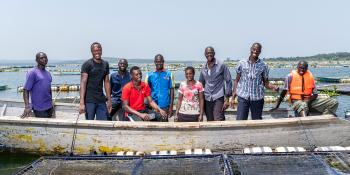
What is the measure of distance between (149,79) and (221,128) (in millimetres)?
1696

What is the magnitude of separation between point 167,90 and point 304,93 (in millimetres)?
2836

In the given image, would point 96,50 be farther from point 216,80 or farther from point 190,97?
point 216,80

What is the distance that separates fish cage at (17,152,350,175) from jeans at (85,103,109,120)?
225cm

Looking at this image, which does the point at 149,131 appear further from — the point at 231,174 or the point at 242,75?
the point at 231,174

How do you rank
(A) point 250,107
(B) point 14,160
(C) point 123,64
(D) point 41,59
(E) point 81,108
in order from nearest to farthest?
(E) point 81,108, (D) point 41,59, (A) point 250,107, (C) point 123,64, (B) point 14,160

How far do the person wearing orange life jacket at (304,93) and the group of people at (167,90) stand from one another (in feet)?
0.06

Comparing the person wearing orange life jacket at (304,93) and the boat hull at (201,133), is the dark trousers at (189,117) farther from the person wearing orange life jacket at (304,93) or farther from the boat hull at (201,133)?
the person wearing orange life jacket at (304,93)

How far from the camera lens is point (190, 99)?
288 inches

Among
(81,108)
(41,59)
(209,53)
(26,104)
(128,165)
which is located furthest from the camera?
(26,104)

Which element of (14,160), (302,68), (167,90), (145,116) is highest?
(302,68)

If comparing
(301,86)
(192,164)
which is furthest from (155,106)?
(301,86)

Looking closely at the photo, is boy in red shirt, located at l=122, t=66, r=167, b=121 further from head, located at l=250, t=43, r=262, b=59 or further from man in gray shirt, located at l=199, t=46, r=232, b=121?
head, located at l=250, t=43, r=262, b=59

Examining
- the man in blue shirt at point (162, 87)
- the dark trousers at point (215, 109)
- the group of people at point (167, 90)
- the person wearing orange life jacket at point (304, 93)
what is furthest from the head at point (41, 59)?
the person wearing orange life jacket at point (304, 93)

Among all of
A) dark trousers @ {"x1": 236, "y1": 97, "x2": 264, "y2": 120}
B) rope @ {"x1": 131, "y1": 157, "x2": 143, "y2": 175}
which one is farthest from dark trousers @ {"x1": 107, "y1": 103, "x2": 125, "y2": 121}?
rope @ {"x1": 131, "y1": 157, "x2": 143, "y2": 175}
